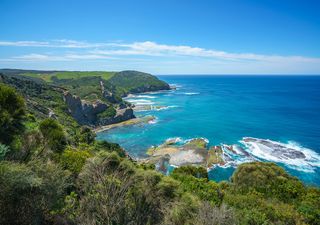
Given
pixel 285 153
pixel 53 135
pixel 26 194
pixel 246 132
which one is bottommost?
pixel 285 153

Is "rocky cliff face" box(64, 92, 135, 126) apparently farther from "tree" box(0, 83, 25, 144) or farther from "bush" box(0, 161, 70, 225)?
"bush" box(0, 161, 70, 225)

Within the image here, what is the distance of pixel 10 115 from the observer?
2502 cm

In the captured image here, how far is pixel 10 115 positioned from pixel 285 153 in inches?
2456

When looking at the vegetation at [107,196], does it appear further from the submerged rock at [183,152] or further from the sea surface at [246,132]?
the submerged rock at [183,152]

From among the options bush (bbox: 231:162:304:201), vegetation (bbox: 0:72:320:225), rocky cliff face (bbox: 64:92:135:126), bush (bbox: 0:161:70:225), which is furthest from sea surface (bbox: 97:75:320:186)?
bush (bbox: 0:161:70:225)

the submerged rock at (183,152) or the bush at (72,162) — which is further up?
the bush at (72,162)

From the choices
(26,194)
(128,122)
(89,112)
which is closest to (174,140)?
(128,122)

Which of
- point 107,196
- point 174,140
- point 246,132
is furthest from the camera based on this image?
point 246,132

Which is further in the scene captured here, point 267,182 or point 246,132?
point 246,132

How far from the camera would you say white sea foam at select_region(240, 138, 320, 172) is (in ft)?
197

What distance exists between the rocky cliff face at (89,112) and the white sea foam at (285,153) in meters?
55.6

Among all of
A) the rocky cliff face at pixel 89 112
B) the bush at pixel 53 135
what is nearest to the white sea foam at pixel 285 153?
the bush at pixel 53 135

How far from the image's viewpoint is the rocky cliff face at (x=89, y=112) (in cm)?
10808

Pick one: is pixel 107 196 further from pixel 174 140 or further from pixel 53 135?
pixel 174 140
